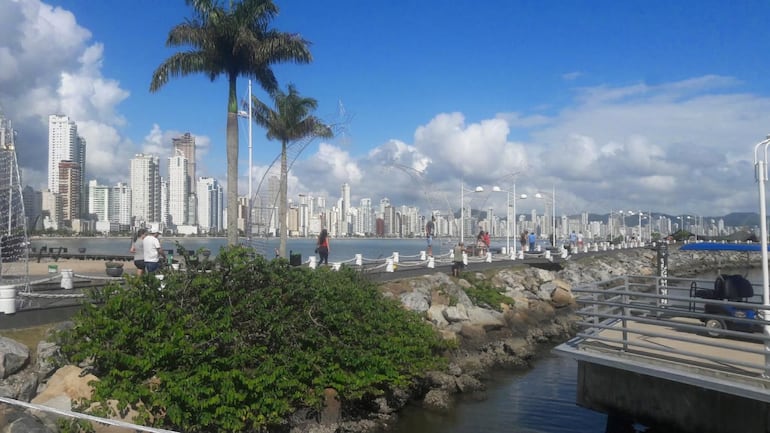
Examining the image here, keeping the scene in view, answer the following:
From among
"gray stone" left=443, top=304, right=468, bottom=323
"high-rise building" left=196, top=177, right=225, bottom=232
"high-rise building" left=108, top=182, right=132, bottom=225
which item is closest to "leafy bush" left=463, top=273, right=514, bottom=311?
"gray stone" left=443, top=304, right=468, bottom=323

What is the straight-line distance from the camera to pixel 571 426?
45.3 ft

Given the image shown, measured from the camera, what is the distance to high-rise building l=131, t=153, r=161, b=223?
7000cm

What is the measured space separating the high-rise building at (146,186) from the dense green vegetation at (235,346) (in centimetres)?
6069

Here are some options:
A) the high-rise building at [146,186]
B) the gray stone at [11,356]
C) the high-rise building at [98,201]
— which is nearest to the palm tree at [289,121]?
the gray stone at [11,356]

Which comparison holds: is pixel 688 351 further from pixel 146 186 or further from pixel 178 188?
pixel 178 188

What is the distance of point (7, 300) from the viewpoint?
12.3m

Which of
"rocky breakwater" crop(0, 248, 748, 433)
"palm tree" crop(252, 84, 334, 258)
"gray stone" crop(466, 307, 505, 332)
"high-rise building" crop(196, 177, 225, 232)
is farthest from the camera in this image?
"high-rise building" crop(196, 177, 225, 232)

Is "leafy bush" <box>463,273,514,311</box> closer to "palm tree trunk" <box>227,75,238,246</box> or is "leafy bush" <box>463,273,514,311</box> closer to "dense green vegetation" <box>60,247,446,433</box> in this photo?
"palm tree trunk" <box>227,75,238,246</box>

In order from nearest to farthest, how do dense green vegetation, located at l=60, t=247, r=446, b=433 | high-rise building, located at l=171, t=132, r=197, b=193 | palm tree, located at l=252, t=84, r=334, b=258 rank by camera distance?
dense green vegetation, located at l=60, t=247, r=446, b=433
palm tree, located at l=252, t=84, r=334, b=258
high-rise building, located at l=171, t=132, r=197, b=193

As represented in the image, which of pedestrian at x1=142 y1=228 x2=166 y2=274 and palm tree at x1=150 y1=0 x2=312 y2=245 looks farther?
palm tree at x1=150 y1=0 x2=312 y2=245

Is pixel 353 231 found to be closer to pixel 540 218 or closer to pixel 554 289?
pixel 540 218

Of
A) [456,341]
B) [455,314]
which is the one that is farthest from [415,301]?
[456,341]

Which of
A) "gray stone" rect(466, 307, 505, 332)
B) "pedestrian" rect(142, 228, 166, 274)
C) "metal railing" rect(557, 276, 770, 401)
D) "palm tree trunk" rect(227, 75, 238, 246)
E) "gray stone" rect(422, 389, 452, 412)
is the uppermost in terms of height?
"palm tree trunk" rect(227, 75, 238, 246)

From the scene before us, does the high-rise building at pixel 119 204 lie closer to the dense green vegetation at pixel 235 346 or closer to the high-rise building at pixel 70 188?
the high-rise building at pixel 70 188
